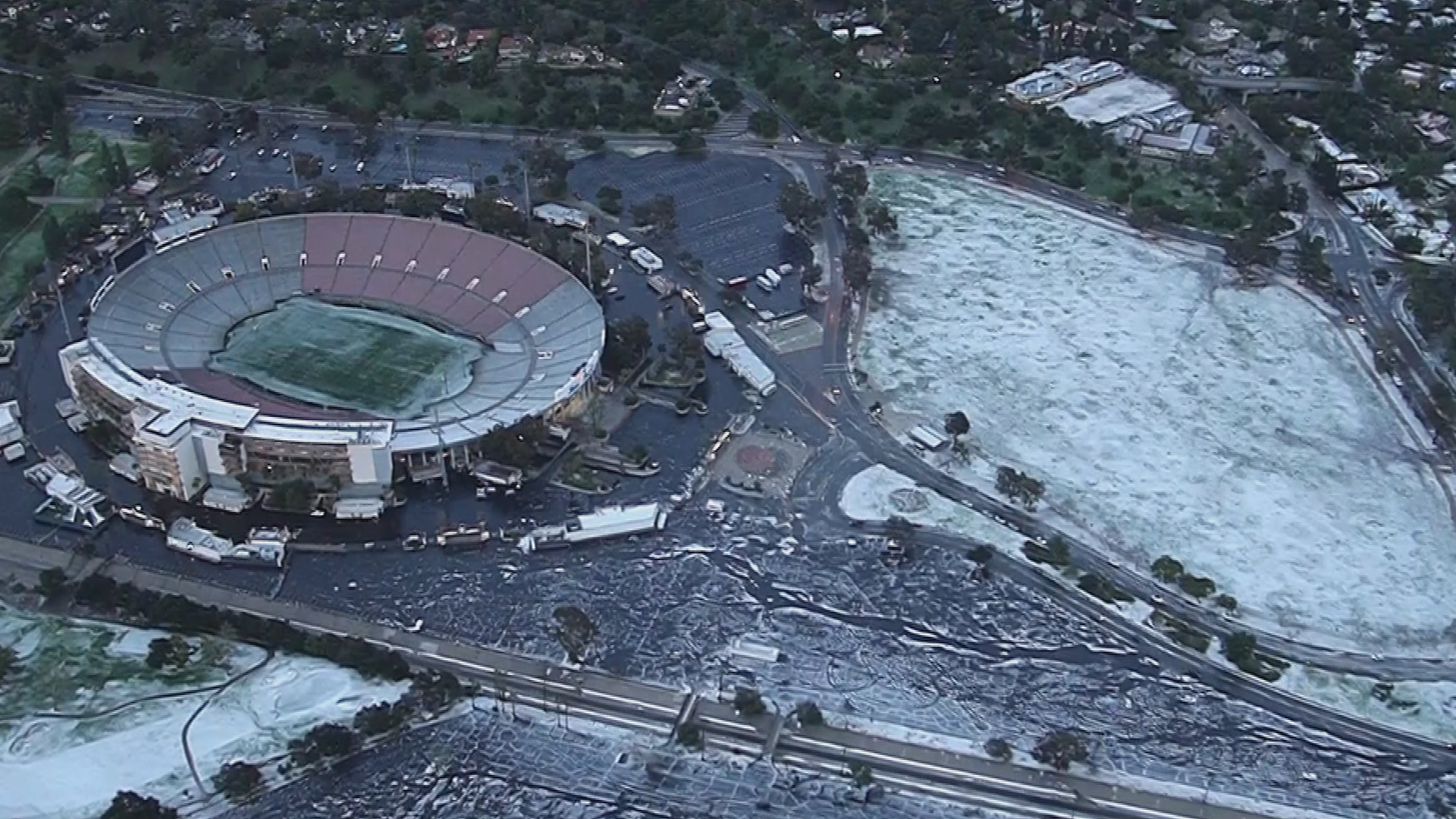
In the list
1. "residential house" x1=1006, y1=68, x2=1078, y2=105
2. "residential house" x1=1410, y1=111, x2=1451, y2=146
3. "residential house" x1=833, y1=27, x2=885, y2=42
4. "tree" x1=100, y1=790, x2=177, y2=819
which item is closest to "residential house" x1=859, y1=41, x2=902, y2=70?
"residential house" x1=833, y1=27, x2=885, y2=42

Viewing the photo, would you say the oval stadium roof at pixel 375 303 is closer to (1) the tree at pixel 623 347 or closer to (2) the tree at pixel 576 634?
(1) the tree at pixel 623 347

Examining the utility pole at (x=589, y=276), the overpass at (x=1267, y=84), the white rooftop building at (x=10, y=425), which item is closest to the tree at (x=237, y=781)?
the white rooftop building at (x=10, y=425)

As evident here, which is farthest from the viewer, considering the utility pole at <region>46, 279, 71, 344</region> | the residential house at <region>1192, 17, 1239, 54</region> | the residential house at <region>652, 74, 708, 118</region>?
the residential house at <region>1192, 17, 1239, 54</region>

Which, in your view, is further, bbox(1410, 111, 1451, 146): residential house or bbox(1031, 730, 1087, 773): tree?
bbox(1410, 111, 1451, 146): residential house

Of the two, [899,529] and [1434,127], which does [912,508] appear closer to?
[899,529]

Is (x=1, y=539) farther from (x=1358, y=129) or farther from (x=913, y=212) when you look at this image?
(x=1358, y=129)

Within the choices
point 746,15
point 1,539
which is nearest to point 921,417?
point 1,539

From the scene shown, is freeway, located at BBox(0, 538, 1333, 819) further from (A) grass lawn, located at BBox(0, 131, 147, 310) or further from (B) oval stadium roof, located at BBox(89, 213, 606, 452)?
(A) grass lawn, located at BBox(0, 131, 147, 310)
